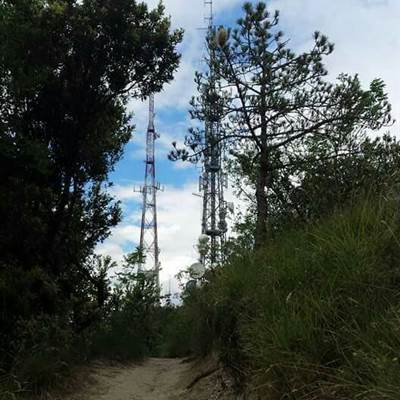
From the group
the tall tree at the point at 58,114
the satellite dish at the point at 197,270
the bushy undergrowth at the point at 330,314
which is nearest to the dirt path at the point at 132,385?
the tall tree at the point at 58,114

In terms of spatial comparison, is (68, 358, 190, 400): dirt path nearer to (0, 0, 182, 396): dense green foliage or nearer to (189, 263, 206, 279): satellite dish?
(0, 0, 182, 396): dense green foliage

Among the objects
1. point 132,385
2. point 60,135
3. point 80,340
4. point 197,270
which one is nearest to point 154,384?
point 132,385

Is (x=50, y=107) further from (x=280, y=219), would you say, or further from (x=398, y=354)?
(x=398, y=354)

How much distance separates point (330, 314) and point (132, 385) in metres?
7.08

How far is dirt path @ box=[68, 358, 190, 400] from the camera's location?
9250mm

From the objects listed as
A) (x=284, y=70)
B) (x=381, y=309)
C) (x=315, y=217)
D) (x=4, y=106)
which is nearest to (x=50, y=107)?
(x=4, y=106)

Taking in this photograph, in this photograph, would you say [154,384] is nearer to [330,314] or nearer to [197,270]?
[197,270]

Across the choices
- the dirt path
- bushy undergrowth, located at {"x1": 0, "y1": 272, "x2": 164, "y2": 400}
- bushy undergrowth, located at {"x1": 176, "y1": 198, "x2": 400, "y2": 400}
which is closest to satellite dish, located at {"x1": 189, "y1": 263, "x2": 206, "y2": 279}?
bushy undergrowth, located at {"x1": 0, "y1": 272, "x2": 164, "y2": 400}

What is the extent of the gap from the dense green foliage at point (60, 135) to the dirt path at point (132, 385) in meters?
0.70

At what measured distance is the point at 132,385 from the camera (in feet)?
34.9

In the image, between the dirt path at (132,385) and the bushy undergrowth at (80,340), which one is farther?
the dirt path at (132,385)

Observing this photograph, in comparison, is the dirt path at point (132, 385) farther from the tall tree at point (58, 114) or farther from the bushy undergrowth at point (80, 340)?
the tall tree at point (58, 114)

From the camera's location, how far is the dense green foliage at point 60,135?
9844 mm

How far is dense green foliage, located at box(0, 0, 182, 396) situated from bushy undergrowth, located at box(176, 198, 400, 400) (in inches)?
193
